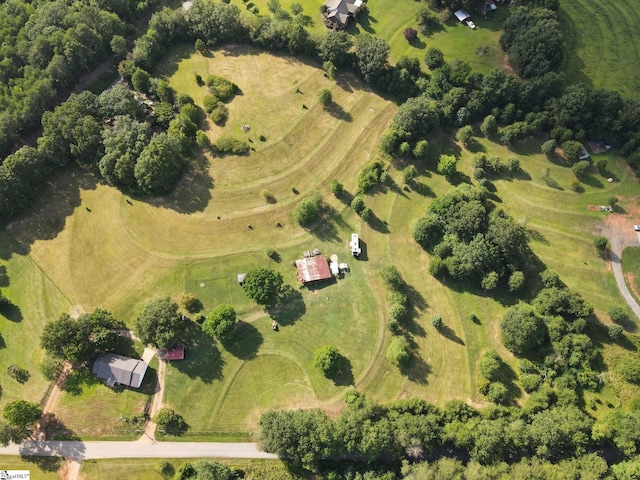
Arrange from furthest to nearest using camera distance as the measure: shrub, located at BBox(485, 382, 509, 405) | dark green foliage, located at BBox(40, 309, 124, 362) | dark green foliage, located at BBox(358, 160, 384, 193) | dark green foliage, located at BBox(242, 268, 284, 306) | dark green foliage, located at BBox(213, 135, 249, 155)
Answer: dark green foliage, located at BBox(213, 135, 249, 155) → dark green foliage, located at BBox(358, 160, 384, 193) → dark green foliage, located at BBox(242, 268, 284, 306) → shrub, located at BBox(485, 382, 509, 405) → dark green foliage, located at BBox(40, 309, 124, 362)

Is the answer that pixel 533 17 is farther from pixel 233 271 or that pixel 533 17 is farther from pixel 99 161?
pixel 99 161

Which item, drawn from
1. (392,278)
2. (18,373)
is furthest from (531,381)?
(18,373)

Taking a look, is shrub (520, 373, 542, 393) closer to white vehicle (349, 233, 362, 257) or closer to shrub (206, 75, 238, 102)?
white vehicle (349, 233, 362, 257)

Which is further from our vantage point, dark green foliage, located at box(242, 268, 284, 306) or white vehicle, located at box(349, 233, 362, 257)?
white vehicle, located at box(349, 233, 362, 257)

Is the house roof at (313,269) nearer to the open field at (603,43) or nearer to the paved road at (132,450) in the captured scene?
the paved road at (132,450)

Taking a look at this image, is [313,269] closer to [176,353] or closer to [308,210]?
[308,210]

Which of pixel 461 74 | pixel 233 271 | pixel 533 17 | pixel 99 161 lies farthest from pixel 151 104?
pixel 533 17

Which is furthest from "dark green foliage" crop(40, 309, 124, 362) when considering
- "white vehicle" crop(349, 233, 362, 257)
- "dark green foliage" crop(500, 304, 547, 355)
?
"dark green foliage" crop(500, 304, 547, 355)

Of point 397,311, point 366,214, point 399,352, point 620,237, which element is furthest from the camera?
point 620,237
